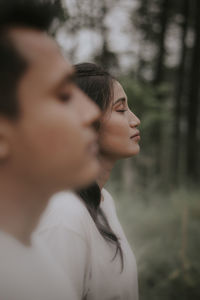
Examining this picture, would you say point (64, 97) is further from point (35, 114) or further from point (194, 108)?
point (194, 108)

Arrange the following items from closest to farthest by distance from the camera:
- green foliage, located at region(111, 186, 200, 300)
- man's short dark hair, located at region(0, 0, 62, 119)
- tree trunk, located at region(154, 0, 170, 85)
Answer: man's short dark hair, located at region(0, 0, 62, 119) → green foliage, located at region(111, 186, 200, 300) → tree trunk, located at region(154, 0, 170, 85)

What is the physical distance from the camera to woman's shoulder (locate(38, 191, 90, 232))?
1.54m

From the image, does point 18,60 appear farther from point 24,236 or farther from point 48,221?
point 48,221

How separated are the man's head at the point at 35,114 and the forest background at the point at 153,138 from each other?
1.41 meters

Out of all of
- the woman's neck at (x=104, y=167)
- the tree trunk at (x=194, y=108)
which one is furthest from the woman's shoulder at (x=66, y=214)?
the tree trunk at (x=194, y=108)

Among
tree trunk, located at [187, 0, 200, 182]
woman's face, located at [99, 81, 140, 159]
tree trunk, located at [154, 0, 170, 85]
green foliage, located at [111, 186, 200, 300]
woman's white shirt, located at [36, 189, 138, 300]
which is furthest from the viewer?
tree trunk, located at [187, 0, 200, 182]

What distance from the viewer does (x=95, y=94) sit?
6.17ft

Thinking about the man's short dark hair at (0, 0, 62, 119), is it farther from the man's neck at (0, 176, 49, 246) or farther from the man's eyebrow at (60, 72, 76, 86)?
the man's neck at (0, 176, 49, 246)

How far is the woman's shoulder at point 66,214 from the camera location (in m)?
1.54

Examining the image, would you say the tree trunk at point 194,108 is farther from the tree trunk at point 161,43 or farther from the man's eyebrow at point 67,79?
the man's eyebrow at point 67,79

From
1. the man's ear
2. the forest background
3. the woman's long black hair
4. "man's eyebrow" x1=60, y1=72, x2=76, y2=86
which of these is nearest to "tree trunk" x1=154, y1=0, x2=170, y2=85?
the forest background

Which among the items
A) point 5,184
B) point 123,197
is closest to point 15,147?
point 5,184

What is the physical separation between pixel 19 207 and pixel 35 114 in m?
0.29

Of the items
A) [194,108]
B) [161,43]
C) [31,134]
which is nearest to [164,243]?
[31,134]
